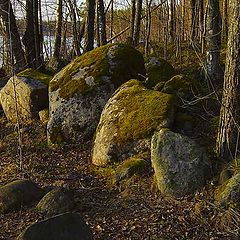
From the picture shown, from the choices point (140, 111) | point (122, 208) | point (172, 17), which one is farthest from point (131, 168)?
point (172, 17)

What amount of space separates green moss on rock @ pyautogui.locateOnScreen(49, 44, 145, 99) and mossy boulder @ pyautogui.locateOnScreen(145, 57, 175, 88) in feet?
1.46

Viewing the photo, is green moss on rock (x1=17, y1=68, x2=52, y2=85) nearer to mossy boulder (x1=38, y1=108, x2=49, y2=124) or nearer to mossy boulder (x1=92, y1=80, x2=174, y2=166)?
mossy boulder (x1=38, y1=108, x2=49, y2=124)

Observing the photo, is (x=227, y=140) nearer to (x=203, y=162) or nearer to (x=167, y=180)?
(x=203, y=162)

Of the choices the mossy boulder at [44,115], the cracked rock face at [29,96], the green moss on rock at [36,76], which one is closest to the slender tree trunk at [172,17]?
the green moss on rock at [36,76]

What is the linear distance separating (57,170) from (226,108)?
303cm

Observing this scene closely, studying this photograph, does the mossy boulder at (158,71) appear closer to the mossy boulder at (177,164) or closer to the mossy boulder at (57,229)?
the mossy boulder at (177,164)

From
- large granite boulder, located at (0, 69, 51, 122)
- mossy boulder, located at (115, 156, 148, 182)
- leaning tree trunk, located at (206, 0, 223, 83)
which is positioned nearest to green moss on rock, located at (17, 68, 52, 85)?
large granite boulder, located at (0, 69, 51, 122)

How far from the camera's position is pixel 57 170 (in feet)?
22.1

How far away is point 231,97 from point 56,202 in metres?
2.65

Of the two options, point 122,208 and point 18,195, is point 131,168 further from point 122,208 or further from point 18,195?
point 18,195

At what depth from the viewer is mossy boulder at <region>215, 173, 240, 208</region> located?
15.2ft

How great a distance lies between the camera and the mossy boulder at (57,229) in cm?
404

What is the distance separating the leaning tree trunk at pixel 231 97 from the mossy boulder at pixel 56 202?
215 cm

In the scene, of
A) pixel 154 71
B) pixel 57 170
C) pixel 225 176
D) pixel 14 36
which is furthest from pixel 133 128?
pixel 14 36
